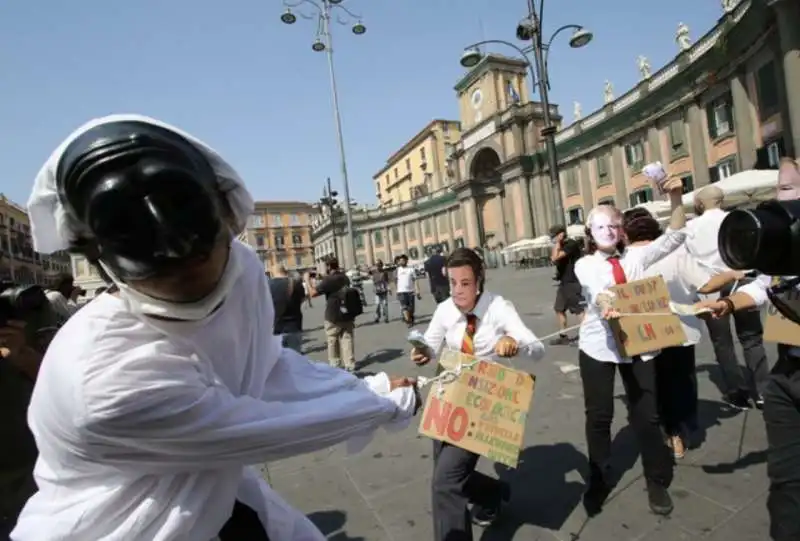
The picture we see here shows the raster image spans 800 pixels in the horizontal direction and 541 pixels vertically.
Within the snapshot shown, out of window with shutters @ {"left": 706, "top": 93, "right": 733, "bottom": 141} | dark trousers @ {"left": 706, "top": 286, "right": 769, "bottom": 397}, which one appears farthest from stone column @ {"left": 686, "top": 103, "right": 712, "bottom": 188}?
dark trousers @ {"left": 706, "top": 286, "right": 769, "bottom": 397}

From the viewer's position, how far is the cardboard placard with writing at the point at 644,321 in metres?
3.13

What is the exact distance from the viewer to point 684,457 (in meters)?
3.71

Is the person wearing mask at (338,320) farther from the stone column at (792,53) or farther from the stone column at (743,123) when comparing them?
the stone column at (743,123)

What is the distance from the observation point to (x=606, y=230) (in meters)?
3.41

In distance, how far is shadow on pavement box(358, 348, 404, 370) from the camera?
28.5 ft

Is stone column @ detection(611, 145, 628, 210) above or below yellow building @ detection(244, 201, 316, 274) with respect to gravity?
below

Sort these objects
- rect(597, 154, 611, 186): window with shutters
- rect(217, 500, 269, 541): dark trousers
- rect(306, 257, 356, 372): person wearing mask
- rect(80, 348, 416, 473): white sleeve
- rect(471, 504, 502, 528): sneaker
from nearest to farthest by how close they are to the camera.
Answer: rect(80, 348, 416, 473): white sleeve < rect(217, 500, 269, 541): dark trousers < rect(471, 504, 502, 528): sneaker < rect(306, 257, 356, 372): person wearing mask < rect(597, 154, 611, 186): window with shutters

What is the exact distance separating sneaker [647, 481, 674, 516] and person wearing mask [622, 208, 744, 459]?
0.85m

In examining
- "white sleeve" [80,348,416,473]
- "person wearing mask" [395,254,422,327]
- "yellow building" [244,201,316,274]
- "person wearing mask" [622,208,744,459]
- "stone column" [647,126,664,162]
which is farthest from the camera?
"yellow building" [244,201,316,274]

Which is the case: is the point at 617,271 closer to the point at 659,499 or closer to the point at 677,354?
the point at 677,354

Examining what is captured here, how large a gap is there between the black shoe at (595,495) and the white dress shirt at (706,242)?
2.14 metres

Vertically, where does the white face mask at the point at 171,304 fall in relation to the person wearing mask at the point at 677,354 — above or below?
above

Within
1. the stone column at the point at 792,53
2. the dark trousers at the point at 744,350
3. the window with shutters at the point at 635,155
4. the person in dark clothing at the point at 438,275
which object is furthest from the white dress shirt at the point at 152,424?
the window with shutters at the point at 635,155

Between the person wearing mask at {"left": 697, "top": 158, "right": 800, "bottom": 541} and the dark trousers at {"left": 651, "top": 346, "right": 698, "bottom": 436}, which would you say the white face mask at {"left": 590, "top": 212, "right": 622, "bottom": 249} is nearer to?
the dark trousers at {"left": 651, "top": 346, "right": 698, "bottom": 436}
